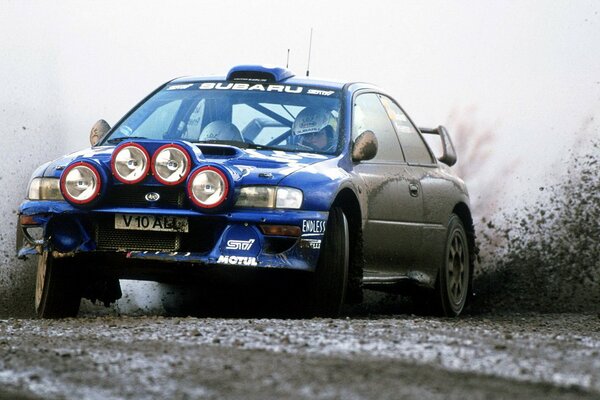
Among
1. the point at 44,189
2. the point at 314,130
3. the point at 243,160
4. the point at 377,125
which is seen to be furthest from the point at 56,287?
the point at 377,125

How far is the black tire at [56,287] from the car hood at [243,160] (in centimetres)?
46

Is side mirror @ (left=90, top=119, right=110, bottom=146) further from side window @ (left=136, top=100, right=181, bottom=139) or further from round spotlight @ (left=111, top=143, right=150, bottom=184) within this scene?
round spotlight @ (left=111, top=143, right=150, bottom=184)

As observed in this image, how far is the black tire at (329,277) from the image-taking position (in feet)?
25.6

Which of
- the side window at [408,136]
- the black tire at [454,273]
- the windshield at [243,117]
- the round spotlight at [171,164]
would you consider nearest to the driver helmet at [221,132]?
the windshield at [243,117]

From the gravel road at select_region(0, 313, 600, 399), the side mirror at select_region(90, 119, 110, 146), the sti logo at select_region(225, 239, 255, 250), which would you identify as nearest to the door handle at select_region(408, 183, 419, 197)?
the side mirror at select_region(90, 119, 110, 146)

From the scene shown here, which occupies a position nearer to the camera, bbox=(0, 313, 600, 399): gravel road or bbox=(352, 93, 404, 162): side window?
bbox=(0, 313, 600, 399): gravel road

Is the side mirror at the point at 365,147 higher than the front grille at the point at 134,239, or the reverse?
the side mirror at the point at 365,147

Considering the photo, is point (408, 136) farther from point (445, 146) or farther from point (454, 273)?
point (454, 273)

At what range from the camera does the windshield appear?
28.2 ft

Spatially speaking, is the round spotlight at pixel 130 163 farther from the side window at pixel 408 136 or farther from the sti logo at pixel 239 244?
the side window at pixel 408 136

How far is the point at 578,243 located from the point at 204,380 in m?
7.98

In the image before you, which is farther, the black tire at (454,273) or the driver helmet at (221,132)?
the black tire at (454,273)

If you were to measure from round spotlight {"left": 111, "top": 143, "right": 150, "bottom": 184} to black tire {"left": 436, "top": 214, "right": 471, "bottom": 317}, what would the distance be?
278 cm

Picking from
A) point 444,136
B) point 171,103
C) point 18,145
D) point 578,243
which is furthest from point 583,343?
point 18,145
